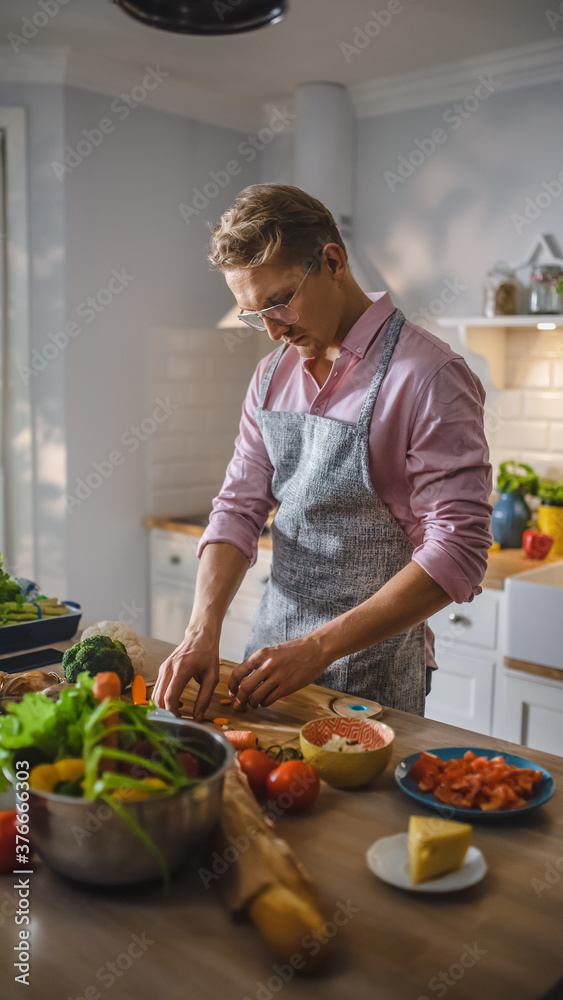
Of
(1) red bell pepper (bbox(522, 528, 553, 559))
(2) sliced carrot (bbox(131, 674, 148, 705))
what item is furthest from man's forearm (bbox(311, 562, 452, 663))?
(1) red bell pepper (bbox(522, 528, 553, 559))

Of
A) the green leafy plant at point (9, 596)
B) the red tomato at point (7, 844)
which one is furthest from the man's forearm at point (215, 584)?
the red tomato at point (7, 844)

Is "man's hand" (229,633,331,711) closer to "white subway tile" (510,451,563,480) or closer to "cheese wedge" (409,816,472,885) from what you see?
"cheese wedge" (409,816,472,885)

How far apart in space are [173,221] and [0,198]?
2.28ft

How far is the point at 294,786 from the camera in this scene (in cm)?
105

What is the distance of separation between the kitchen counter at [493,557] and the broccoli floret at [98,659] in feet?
4.67

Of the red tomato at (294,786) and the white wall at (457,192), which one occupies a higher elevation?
the white wall at (457,192)

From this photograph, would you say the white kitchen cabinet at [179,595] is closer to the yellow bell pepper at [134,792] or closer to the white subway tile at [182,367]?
the white subway tile at [182,367]

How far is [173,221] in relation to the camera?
11.5 feet

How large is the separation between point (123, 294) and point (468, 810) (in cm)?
275

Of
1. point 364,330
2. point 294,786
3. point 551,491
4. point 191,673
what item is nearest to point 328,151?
point 551,491

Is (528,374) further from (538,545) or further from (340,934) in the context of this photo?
(340,934)

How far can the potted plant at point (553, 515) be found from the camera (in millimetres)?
2898

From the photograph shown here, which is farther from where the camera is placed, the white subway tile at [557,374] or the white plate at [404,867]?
the white subway tile at [557,374]

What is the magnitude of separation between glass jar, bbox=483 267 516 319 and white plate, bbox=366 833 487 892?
2.32m
